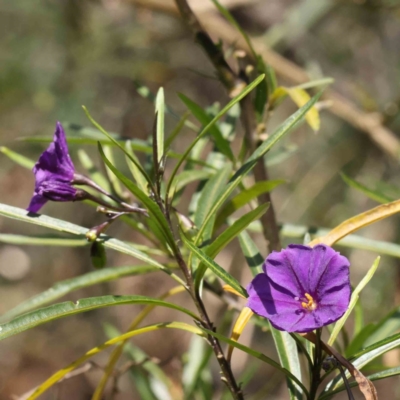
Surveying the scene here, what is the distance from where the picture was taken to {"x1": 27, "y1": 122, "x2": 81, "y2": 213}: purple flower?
0.89m

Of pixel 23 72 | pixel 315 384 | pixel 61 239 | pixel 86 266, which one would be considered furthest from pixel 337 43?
pixel 315 384

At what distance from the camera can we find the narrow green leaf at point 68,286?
105 centimetres

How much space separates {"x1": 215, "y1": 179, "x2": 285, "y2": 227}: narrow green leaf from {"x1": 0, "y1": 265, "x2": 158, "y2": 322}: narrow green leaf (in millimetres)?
169

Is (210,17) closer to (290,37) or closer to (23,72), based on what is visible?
(290,37)

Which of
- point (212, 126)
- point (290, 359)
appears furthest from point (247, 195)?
point (290, 359)

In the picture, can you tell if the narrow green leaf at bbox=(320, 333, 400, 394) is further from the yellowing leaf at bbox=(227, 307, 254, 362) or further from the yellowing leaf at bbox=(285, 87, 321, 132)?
the yellowing leaf at bbox=(285, 87, 321, 132)

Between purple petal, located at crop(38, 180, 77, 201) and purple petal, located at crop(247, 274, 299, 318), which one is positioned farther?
purple petal, located at crop(38, 180, 77, 201)

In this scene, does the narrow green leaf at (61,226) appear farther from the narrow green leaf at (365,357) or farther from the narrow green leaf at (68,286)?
the narrow green leaf at (365,357)

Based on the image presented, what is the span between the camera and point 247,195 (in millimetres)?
1005

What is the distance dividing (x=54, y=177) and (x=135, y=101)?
10.1 ft

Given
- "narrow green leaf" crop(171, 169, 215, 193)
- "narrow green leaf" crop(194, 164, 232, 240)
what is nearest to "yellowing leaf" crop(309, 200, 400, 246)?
"narrow green leaf" crop(194, 164, 232, 240)

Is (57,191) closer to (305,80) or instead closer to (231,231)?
(231,231)

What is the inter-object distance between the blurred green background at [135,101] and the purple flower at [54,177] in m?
1.69

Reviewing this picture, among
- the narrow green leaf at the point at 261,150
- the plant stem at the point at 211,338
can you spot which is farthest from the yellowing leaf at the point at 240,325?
the narrow green leaf at the point at 261,150
